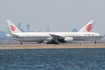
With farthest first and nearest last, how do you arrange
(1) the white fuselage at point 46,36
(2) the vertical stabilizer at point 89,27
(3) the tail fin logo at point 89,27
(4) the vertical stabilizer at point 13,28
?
(3) the tail fin logo at point 89,27, (2) the vertical stabilizer at point 89,27, (4) the vertical stabilizer at point 13,28, (1) the white fuselage at point 46,36

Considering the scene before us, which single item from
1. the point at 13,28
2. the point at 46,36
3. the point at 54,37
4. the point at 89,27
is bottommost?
the point at 54,37

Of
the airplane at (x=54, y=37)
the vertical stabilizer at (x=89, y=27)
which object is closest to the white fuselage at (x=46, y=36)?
the airplane at (x=54, y=37)

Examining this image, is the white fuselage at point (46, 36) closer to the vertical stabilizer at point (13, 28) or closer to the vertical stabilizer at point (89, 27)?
the vertical stabilizer at point (89, 27)

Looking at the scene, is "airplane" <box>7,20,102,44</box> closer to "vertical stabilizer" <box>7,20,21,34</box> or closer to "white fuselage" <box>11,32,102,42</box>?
"white fuselage" <box>11,32,102,42</box>

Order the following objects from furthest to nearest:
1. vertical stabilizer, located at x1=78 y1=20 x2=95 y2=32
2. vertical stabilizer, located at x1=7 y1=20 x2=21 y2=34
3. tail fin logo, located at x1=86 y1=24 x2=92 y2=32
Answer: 1. tail fin logo, located at x1=86 y1=24 x2=92 y2=32
2. vertical stabilizer, located at x1=78 y1=20 x2=95 y2=32
3. vertical stabilizer, located at x1=7 y1=20 x2=21 y2=34

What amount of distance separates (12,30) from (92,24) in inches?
1224

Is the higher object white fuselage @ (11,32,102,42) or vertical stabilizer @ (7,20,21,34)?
vertical stabilizer @ (7,20,21,34)

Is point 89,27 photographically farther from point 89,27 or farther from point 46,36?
point 46,36

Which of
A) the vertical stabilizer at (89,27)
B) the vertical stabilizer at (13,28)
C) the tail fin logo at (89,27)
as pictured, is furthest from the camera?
the tail fin logo at (89,27)

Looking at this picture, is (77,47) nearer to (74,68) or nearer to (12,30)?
(12,30)

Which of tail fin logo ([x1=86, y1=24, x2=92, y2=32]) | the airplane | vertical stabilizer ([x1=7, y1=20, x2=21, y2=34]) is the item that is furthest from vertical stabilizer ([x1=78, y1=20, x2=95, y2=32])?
vertical stabilizer ([x1=7, y1=20, x2=21, y2=34])

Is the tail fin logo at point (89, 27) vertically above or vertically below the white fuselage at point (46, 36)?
above

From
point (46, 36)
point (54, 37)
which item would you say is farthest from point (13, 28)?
point (54, 37)

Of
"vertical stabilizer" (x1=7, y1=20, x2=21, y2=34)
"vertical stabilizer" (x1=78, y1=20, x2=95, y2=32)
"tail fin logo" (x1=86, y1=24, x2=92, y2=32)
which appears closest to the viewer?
"vertical stabilizer" (x1=7, y1=20, x2=21, y2=34)
